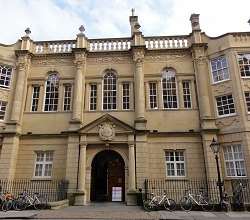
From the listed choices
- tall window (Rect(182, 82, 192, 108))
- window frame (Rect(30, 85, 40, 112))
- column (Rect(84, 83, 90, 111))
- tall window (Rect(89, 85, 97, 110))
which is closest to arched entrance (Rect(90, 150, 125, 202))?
tall window (Rect(89, 85, 97, 110))

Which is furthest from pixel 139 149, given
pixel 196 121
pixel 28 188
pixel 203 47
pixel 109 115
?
pixel 203 47

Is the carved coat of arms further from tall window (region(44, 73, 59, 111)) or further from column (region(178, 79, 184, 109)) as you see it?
column (region(178, 79, 184, 109))

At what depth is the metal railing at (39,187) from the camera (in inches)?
621

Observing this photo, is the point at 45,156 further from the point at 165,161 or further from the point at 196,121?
the point at 196,121

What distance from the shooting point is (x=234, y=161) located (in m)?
15.7

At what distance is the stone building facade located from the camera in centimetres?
1611

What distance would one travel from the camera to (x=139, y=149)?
52.9 ft

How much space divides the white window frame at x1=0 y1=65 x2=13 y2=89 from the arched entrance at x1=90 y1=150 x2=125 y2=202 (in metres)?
9.73

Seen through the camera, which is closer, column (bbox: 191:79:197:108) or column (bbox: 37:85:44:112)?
column (bbox: 191:79:197:108)

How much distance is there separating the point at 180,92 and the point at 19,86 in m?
13.2

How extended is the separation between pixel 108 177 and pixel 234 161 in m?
9.19

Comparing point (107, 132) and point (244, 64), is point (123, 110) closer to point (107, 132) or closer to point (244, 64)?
point (107, 132)

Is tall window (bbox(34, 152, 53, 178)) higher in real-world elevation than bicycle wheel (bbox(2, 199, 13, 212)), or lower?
higher

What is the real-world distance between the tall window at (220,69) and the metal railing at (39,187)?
14137 mm
